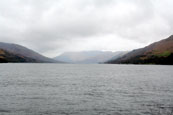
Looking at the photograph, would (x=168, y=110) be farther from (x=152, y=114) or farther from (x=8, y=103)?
(x=8, y=103)

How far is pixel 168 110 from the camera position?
2856 cm

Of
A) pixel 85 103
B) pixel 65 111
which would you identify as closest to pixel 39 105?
pixel 65 111

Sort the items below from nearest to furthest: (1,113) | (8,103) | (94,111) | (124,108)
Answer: (1,113)
(94,111)
(124,108)
(8,103)

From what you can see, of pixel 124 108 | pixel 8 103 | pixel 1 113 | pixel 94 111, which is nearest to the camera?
pixel 1 113

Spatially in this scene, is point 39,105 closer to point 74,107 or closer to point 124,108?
point 74,107

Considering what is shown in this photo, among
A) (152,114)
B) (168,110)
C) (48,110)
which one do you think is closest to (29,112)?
(48,110)

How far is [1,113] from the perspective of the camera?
26203 millimetres

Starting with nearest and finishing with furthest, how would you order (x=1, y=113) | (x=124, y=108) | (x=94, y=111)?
(x=1, y=113), (x=94, y=111), (x=124, y=108)

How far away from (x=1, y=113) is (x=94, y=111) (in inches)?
554

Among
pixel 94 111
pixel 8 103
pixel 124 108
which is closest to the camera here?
pixel 94 111

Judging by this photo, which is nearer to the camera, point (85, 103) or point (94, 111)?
point (94, 111)

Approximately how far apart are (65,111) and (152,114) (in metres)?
13.4

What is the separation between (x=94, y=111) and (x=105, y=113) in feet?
6.15

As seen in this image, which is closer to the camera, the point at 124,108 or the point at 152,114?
the point at 152,114
